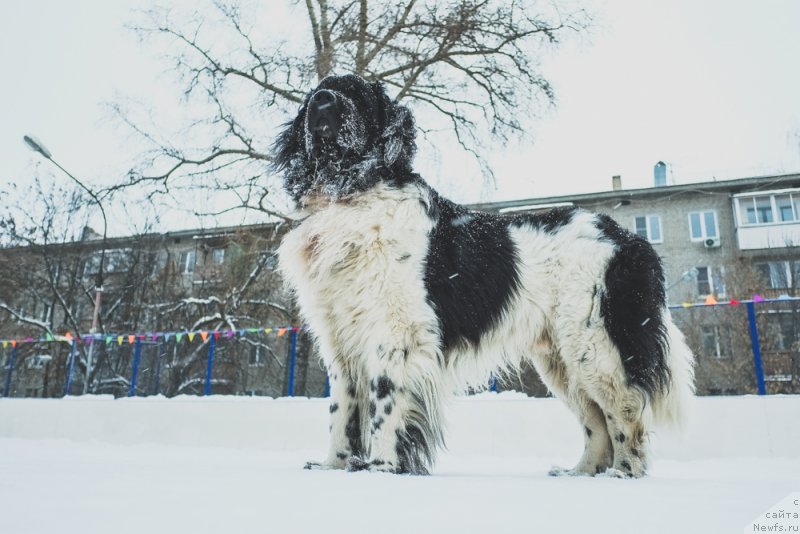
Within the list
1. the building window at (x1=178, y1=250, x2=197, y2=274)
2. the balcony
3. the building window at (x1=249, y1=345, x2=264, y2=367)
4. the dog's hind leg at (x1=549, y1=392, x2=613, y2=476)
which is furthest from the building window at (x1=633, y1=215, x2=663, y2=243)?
the dog's hind leg at (x1=549, y1=392, x2=613, y2=476)

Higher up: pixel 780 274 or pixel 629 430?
pixel 780 274

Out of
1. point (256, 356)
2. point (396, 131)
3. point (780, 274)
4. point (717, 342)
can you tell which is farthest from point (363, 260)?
A: point (780, 274)

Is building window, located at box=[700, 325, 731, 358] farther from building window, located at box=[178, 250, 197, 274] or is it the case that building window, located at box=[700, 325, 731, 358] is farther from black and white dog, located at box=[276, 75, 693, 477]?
building window, located at box=[178, 250, 197, 274]

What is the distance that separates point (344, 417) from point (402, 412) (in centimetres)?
54

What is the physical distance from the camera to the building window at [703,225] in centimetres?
2714

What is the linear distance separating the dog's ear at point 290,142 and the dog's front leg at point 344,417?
1422mm

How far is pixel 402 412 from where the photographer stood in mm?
2930

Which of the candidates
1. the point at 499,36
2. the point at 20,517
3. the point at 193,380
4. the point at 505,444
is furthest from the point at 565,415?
the point at 193,380

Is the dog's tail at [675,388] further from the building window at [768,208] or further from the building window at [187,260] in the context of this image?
the building window at [187,260]

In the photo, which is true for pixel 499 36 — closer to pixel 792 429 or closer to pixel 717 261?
pixel 792 429

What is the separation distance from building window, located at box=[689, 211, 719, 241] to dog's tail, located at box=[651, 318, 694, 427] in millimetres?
27037

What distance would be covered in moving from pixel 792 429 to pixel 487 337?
446cm

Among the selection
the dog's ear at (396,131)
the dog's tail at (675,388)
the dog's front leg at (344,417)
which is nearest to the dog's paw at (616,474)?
the dog's tail at (675,388)

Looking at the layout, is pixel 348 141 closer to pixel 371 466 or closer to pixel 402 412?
pixel 402 412
